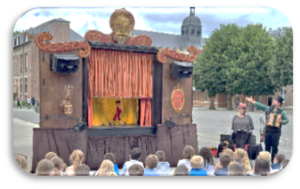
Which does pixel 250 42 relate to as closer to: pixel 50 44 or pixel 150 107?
pixel 150 107

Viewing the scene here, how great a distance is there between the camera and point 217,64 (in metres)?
13.2

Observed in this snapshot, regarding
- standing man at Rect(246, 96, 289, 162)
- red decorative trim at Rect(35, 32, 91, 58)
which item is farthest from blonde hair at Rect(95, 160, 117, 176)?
standing man at Rect(246, 96, 289, 162)

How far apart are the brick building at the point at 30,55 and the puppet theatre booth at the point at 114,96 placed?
165 mm

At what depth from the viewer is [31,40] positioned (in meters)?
6.25

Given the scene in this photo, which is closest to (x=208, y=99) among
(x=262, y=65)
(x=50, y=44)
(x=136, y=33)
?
(x=262, y=65)

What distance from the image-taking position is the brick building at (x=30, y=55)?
16.7 ft

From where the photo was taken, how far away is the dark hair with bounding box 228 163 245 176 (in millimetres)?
4363

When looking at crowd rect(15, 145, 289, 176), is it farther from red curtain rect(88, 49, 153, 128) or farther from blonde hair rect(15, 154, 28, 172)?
red curtain rect(88, 49, 153, 128)

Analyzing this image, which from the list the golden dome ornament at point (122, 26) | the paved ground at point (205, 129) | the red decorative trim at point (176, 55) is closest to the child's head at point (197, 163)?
the paved ground at point (205, 129)

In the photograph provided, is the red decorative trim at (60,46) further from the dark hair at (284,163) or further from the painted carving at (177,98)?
the dark hair at (284,163)

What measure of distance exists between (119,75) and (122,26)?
1.14 metres

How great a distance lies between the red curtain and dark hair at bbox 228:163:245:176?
354cm

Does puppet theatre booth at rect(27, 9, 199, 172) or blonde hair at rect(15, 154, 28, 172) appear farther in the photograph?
puppet theatre booth at rect(27, 9, 199, 172)

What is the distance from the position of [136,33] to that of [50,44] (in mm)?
1953
